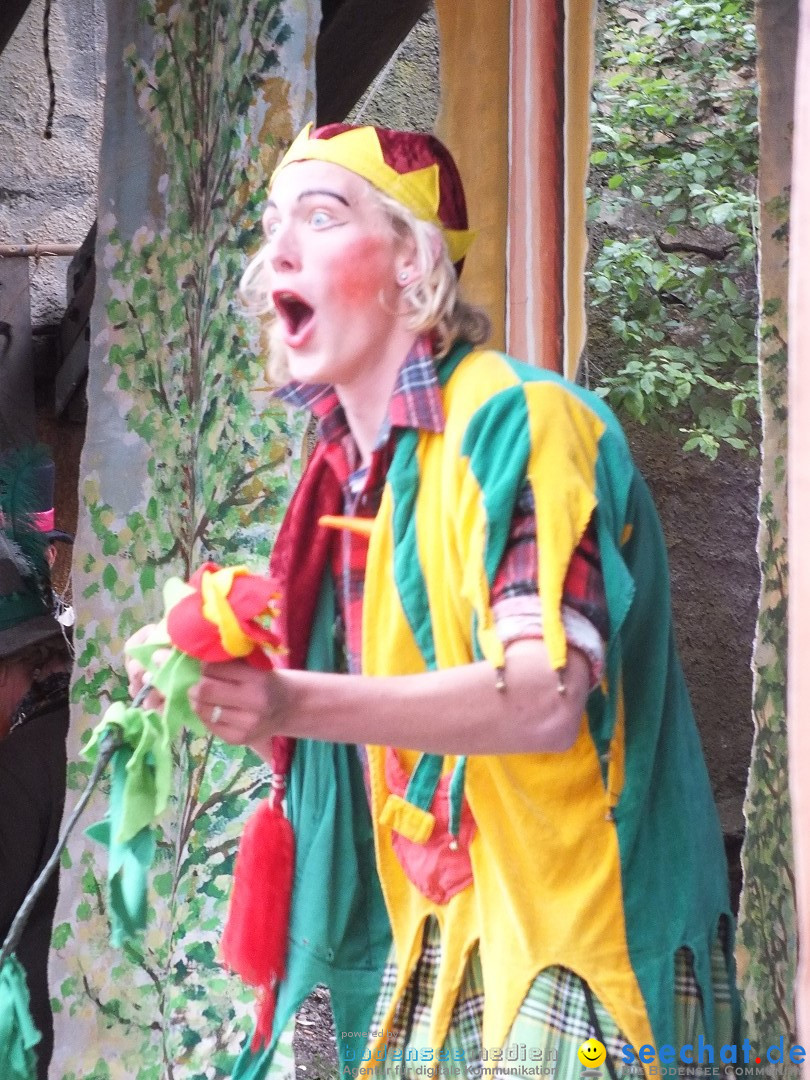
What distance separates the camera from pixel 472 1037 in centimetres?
108

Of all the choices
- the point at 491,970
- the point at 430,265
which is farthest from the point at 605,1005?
the point at 430,265

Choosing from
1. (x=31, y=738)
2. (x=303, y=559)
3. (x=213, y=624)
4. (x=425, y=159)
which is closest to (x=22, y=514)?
(x=31, y=738)

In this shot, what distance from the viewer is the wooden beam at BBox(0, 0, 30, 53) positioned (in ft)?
7.31

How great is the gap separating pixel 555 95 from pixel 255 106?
40 cm

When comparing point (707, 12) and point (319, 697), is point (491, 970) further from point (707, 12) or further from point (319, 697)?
point (707, 12)

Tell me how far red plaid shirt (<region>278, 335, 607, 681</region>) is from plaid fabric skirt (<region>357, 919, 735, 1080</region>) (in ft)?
0.84

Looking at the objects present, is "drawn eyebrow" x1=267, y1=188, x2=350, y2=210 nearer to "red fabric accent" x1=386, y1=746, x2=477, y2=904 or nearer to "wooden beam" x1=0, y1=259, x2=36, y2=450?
"red fabric accent" x1=386, y1=746, x2=477, y2=904

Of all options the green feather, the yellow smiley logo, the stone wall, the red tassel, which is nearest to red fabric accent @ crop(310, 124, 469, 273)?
the red tassel

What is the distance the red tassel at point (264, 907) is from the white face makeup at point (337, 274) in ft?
1.29

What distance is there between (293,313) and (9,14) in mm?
1399

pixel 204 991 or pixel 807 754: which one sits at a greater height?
pixel 807 754

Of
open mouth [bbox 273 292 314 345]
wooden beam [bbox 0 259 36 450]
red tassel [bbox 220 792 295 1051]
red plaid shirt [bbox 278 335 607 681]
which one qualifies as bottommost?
red tassel [bbox 220 792 295 1051]

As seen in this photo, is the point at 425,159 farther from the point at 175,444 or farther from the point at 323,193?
the point at 175,444

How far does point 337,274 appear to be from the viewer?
3.68 ft
